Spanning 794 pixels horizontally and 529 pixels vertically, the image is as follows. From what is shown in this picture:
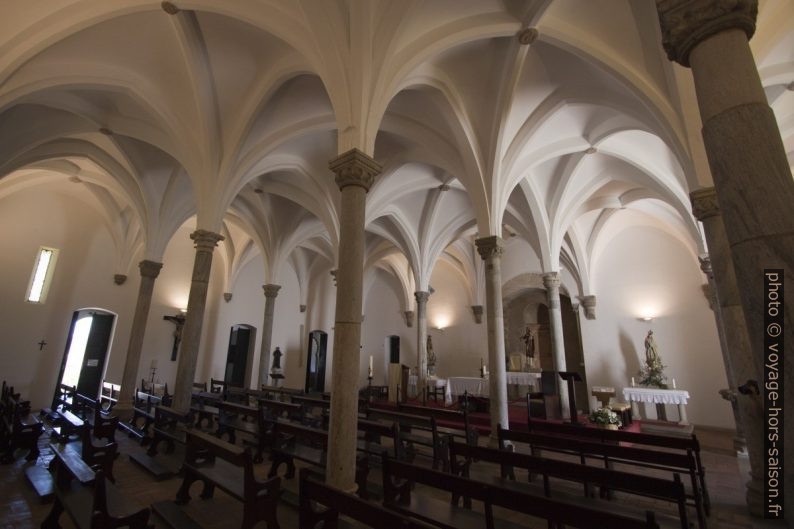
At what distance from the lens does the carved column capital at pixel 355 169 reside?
4953mm

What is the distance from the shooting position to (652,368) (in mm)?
11234

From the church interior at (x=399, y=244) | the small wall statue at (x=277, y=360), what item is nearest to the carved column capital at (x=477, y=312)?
the church interior at (x=399, y=244)

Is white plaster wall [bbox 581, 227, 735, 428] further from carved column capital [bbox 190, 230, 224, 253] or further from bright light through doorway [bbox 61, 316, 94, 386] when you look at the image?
bright light through doorway [bbox 61, 316, 94, 386]

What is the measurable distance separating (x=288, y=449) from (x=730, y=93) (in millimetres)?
Result: 5639

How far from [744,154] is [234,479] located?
193 inches

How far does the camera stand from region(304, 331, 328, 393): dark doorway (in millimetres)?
17812

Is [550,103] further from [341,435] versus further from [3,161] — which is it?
[3,161]

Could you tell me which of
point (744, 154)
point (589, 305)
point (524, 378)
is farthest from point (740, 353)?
point (589, 305)

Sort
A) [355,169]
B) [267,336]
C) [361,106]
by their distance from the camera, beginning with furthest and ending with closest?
[267,336], [361,106], [355,169]

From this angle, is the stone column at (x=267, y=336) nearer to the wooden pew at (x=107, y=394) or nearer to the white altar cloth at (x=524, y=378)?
the wooden pew at (x=107, y=394)

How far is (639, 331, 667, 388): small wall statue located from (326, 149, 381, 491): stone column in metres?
10.6

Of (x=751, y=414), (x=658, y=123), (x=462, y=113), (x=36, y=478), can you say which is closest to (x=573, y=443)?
(x=751, y=414)

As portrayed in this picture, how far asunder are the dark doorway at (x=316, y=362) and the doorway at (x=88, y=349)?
7.96 m

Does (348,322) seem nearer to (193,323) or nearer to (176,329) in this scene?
(193,323)
